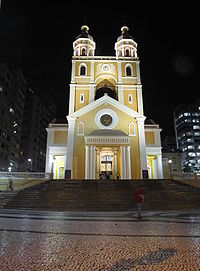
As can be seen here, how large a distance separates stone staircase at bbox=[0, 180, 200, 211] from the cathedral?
257 inches

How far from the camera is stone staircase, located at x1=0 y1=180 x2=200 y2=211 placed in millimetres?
13891

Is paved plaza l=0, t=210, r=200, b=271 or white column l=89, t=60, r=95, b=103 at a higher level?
white column l=89, t=60, r=95, b=103

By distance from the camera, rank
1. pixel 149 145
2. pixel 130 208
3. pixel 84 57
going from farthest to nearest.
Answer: pixel 84 57
pixel 149 145
pixel 130 208

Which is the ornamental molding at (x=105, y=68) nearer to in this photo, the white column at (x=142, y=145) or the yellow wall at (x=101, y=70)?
the yellow wall at (x=101, y=70)

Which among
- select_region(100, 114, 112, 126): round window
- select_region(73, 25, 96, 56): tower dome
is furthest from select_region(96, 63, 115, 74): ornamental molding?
select_region(100, 114, 112, 126): round window

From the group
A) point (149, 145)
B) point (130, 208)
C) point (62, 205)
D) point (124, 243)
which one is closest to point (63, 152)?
point (149, 145)

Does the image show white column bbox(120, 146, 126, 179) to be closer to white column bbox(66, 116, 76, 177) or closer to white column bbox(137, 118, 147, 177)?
white column bbox(137, 118, 147, 177)

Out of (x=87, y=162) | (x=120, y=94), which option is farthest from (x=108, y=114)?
(x=87, y=162)

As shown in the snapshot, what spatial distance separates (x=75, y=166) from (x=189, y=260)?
952 inches

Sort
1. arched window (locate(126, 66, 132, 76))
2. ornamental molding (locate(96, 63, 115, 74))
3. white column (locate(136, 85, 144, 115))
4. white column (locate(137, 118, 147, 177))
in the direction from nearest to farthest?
1. white column (locate(137, 118, 147, 177))
2. white column (locate(136, 85, 144, 115))
3. ornamental molding (locate(96, 63, 115, 74))
4. arched window (locate(126, 66, 132, 76))

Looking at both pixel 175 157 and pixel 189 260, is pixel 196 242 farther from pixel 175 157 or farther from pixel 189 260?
pixel 175 157

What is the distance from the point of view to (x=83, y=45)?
34.1 meters

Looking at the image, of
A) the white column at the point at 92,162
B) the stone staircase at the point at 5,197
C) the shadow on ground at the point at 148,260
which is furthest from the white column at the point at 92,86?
the shadow on ground at the point at 148,260

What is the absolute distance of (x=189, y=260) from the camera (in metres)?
3.10
